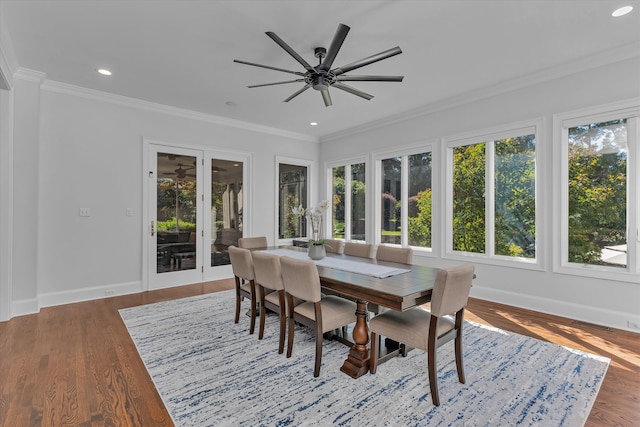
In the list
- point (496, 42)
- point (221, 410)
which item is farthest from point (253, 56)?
point (221, 410)

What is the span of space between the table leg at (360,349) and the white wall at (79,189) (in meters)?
3.73

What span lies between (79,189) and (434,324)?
4.63m

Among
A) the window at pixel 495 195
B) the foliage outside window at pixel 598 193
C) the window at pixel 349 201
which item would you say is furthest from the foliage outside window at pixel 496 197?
the window at pixel 349 201

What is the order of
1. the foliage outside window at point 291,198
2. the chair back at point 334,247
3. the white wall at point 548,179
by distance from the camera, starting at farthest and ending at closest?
the foliage outside window at point 291,198 → the chair back at point 334,247 → the white wall at point 548,179

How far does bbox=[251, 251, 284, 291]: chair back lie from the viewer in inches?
101

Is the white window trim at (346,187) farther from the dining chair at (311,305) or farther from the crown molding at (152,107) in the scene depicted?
the dining chair at (311,305)

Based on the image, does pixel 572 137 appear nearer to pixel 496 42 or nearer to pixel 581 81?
pixel 581 81

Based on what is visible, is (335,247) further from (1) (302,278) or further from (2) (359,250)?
(1) (302,278)

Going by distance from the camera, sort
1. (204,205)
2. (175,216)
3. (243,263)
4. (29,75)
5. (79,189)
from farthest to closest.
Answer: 1. (204,205)
2. (175,216)
3. (79,189)
4. (29,75)
5. (243,263)

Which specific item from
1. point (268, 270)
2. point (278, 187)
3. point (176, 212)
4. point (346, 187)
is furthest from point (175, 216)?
point (346, 187)

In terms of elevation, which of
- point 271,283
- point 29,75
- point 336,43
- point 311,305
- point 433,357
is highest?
point 29,75

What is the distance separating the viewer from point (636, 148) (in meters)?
3.09

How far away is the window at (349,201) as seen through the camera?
6145mm

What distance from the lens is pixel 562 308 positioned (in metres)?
3.51
